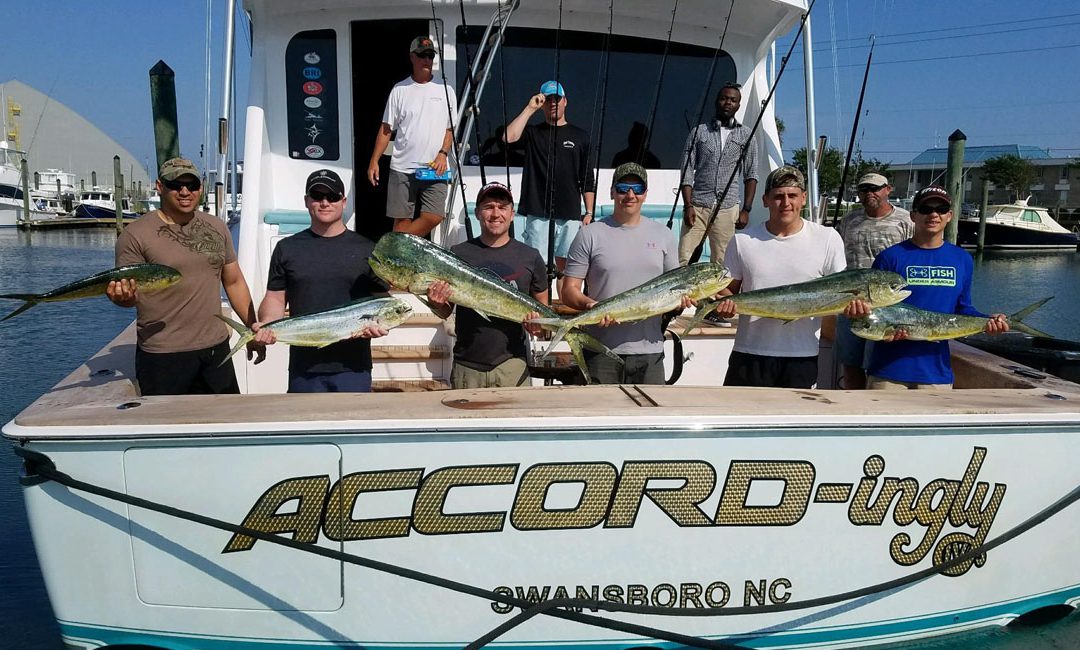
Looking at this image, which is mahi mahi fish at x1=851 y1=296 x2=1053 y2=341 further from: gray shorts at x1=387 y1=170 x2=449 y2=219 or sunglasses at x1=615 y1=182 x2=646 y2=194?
gray shorts at x1=387 y1=170 x2=449 y2=219

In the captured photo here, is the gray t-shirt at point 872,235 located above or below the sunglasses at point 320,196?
below

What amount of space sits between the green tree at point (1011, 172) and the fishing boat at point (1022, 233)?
16.6m

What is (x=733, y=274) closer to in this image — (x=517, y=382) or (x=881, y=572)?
(x=517, y=382)

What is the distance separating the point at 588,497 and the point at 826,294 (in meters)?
1.43

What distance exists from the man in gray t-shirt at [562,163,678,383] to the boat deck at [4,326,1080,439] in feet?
1.98

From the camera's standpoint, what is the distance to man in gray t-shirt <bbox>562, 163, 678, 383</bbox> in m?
3.63

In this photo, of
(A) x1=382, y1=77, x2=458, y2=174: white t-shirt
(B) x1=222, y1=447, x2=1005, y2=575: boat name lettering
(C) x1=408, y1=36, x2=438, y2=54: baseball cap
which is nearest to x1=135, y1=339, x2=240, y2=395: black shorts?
(B) x1=222, y1=447, x2=1005, y2=575: boat name lettering

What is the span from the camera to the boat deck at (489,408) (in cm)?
252

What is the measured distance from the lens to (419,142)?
549cm

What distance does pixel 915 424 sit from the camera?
2.78 metres

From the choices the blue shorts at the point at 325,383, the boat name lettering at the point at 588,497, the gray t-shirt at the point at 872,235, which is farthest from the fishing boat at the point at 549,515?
the gray t-shirt at the point at 872,235

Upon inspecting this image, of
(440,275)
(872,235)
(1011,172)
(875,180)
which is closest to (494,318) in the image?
(440,275)

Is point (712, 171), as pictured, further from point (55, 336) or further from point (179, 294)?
point (55, 336)

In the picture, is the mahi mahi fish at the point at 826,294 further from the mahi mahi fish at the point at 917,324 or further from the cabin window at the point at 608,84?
the cabin window at the point at 608,84
